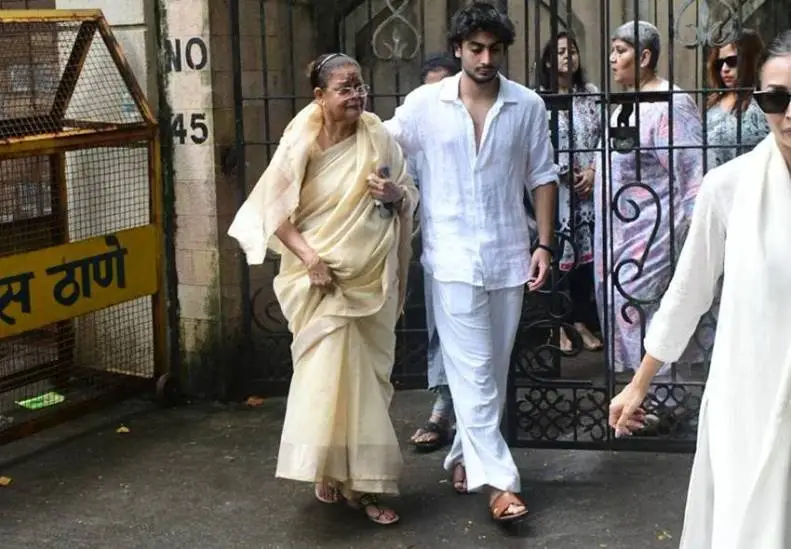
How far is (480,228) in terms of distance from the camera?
474 cm

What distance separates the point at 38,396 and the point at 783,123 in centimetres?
465

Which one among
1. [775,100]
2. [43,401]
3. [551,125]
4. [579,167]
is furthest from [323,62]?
[43,401]

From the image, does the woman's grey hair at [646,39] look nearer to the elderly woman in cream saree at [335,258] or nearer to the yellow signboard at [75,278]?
the elderly woman in cream saree at [335,258]

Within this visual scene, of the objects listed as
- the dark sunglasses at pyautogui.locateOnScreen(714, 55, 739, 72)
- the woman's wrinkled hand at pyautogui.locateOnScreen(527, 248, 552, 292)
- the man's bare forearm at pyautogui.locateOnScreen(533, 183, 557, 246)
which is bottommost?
the woman's wrinkled hand at pyautogui.locateOnScreen(527, 248, 552, 292)

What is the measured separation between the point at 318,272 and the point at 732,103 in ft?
7.27

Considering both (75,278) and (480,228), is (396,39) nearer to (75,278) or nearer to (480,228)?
(480,228)

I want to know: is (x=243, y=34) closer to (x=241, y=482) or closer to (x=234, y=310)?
(x=234, y=310)

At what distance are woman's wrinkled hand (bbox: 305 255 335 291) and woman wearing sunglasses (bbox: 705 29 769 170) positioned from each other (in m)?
1.95

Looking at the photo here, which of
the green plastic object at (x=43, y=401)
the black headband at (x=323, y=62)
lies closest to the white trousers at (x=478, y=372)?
the black headband at (x=323, y=62)

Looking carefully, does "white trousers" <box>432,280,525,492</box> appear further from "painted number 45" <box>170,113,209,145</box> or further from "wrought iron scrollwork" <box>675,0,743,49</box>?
"painted number 45" <box>170,113,209,145</box>

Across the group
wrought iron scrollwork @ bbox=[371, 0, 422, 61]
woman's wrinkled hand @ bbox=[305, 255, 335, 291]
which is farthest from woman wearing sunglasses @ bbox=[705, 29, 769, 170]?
woman's wrinkled hand @ bbox=[305, 255, 335, 291]

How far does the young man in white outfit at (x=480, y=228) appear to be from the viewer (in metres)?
4.70

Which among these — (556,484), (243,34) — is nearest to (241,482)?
(556,484)

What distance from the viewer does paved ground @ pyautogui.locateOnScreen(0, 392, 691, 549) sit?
4.68 m
